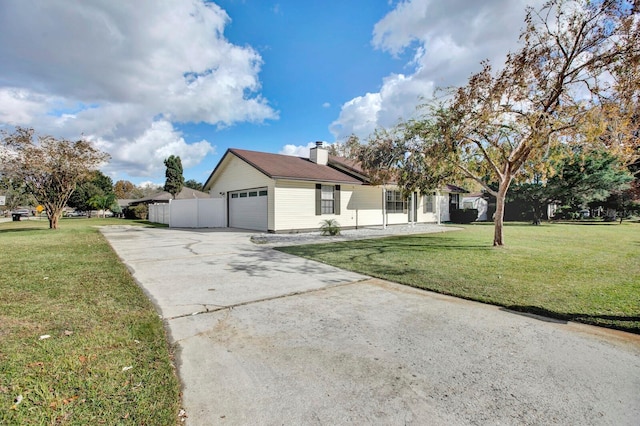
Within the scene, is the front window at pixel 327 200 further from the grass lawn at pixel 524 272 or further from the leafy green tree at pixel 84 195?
the leafy green tree at pixel 84 195

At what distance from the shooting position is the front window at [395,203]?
1959cm

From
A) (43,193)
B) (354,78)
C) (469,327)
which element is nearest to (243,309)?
(469,327)

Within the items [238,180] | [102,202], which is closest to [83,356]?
[238,180]

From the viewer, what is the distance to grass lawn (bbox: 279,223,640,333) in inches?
171

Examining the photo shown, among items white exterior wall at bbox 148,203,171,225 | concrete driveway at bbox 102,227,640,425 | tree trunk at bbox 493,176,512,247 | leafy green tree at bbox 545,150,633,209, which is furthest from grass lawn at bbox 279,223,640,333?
white exterior wall at bbox 148,203,171,225

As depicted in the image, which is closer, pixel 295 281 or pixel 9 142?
pixel 295 281

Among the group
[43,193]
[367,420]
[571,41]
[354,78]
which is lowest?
[367,420]

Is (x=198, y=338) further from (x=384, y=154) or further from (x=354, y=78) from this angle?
(x=354, y=78)

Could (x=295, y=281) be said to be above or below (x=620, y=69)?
below

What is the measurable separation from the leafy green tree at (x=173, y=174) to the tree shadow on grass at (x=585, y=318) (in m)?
35.5

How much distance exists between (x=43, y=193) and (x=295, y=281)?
18925 mm

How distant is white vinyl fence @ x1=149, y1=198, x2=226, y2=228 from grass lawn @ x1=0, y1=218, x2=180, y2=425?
14115 mm

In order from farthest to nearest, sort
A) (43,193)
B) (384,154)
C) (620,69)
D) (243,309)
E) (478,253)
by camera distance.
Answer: (43,193)
(384,154)
(478,253)
(620,69)
(243,309)

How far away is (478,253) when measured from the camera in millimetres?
8820
